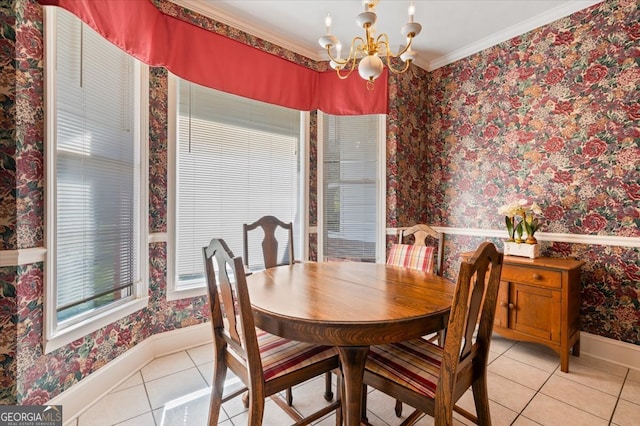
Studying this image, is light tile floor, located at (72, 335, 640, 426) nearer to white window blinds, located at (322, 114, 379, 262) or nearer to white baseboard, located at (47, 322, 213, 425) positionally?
white baseboard, located at (47, 322, 213, 425)

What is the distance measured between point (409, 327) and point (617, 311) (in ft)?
7.50

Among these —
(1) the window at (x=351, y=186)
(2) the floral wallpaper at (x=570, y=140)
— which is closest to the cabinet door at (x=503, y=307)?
(2) the floral wallpaper at (x=570, y=140)

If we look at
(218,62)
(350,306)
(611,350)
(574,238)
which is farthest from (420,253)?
(218,62)

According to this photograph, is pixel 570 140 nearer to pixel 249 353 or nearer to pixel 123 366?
pixel 249 353

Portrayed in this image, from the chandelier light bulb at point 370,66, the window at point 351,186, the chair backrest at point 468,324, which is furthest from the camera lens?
the window at point 351,186

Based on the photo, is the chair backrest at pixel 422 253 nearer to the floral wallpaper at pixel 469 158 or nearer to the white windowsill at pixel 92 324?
the floral wallpaper at pixel 469 158

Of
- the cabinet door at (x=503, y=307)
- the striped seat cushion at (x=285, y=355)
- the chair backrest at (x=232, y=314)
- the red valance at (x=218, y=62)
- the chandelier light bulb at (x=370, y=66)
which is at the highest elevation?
the red valance at (x=218, y=62)

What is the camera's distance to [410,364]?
1282 millimetres

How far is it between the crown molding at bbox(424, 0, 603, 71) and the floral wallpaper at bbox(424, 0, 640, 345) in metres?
0.05

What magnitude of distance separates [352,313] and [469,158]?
2679 millimetres

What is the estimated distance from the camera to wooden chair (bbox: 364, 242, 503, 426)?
3.51 feet

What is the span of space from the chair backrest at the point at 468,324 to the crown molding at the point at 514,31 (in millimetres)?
2582

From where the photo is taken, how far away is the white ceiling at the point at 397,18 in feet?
8.01

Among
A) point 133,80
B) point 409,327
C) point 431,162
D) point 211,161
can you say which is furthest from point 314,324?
point 431,162
